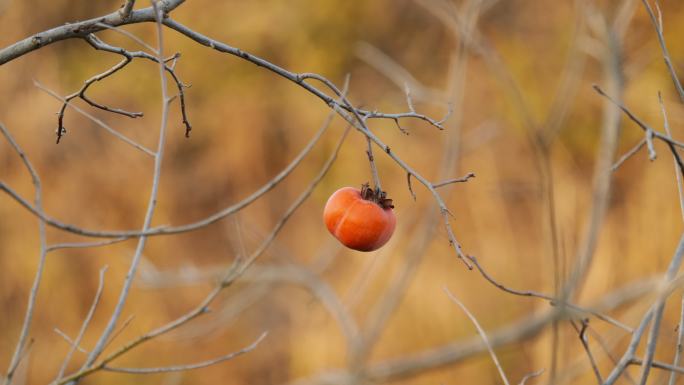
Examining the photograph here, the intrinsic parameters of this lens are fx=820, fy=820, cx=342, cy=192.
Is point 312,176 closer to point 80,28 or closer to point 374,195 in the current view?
point 374,195

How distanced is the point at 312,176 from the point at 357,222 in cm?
440

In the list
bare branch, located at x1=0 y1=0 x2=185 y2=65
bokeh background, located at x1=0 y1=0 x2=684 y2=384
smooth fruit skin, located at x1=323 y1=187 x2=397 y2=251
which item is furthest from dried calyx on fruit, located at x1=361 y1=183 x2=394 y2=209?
bokeh background, located at x1=0 y1=0 x2=684 y2=384

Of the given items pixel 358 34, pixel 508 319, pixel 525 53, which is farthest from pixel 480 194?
pixel 358 34

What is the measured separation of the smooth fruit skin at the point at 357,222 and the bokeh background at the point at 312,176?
9.09 feet

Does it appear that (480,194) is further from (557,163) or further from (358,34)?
(358,34)

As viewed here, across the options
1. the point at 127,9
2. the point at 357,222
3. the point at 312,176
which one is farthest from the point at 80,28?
the point at 312,176

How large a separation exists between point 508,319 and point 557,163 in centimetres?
96

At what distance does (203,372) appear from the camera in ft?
17.0

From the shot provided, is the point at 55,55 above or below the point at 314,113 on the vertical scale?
above

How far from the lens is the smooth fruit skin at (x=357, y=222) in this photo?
49.2 inches

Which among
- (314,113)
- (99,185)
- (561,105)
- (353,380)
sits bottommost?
(353,380)

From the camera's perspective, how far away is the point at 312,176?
18.5 feet

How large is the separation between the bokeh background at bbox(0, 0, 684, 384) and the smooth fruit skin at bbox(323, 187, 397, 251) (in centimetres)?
277

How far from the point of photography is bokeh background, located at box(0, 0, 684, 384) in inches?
177
